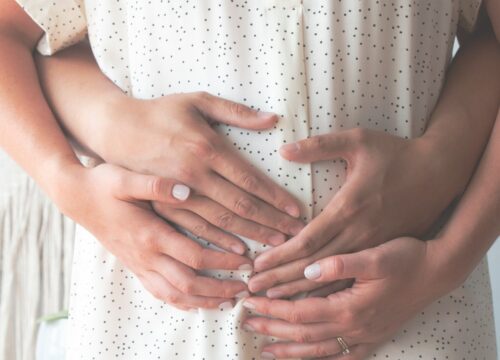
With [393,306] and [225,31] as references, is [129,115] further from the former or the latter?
[393,306]

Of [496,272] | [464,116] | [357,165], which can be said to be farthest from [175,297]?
[496,272]

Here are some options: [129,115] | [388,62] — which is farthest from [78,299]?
[388,62]

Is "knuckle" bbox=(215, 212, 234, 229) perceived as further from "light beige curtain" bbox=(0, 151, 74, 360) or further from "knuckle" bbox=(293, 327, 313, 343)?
"light beige curtain" bbox=(0, 151, 74, 360)

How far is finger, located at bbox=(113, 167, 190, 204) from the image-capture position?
2.68ft

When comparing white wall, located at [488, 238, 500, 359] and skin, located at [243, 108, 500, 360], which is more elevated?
white wall, located at [488, 238, 500, 359]

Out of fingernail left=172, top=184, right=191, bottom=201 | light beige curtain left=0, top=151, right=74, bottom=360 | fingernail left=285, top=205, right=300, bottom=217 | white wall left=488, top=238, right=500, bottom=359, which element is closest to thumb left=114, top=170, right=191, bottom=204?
fingernail left=172, top=184, right=191, bottom=201

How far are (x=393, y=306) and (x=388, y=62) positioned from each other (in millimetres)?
262

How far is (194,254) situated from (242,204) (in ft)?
0.24

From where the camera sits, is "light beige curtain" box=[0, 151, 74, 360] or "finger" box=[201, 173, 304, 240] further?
"light beige curtain" box=[0, 151, 74, 360]

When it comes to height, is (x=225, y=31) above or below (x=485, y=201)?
above

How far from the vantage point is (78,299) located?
94 centimetres

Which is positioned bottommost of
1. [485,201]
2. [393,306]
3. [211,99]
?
[393,306]

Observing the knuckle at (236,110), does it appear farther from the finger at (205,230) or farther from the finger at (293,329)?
the finger at (293,329)

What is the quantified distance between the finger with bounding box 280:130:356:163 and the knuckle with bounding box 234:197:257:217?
61 millimetres
